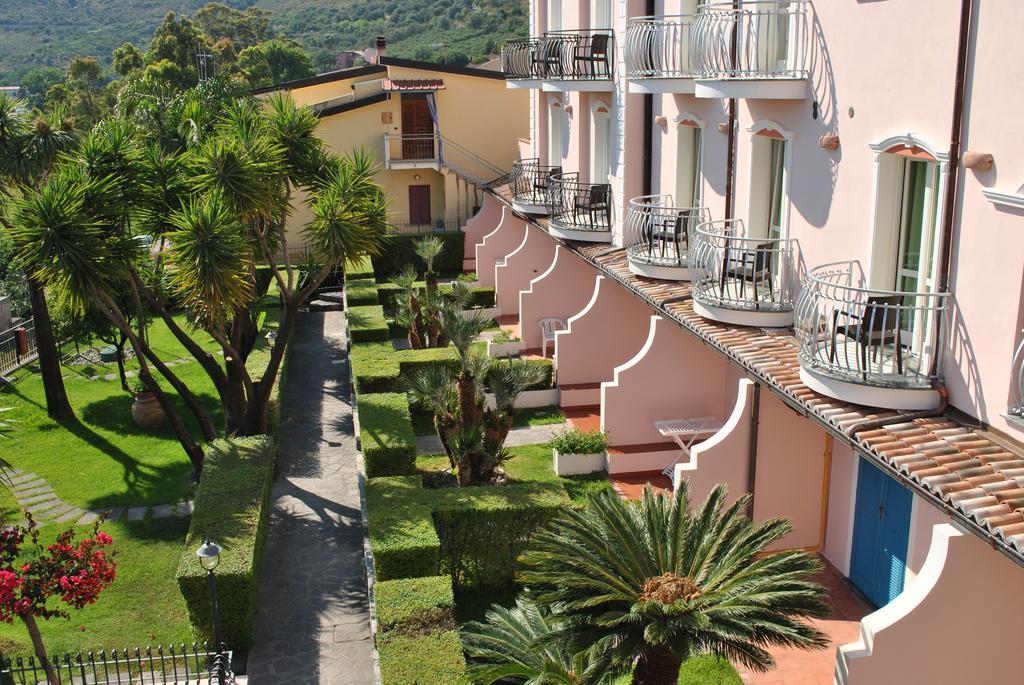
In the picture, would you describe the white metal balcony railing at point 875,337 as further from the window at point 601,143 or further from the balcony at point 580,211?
the window at point 601,143

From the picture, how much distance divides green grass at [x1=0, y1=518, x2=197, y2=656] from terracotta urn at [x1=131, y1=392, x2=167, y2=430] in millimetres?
6206

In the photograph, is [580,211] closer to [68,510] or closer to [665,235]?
[665,235]

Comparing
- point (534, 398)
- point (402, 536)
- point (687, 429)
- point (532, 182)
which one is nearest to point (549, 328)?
point (534, 398)

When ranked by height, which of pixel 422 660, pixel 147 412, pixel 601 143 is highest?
pixel 601 143

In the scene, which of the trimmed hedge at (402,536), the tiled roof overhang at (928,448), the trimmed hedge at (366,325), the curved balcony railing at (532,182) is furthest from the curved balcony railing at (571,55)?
the trimmed hedge at (402,536)

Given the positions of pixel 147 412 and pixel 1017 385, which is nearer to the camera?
pixel 1017 385

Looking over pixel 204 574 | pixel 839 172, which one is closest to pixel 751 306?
pixel 839 172

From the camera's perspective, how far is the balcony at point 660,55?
1583cm

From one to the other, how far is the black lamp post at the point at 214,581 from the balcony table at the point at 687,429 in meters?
7.87

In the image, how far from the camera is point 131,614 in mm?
13609

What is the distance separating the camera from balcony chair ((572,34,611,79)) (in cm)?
2009

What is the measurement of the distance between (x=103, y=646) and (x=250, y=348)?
12.8 m

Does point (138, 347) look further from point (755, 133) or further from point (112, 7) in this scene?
point (112, 7)

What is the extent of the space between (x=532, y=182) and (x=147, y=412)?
38.5 feet
